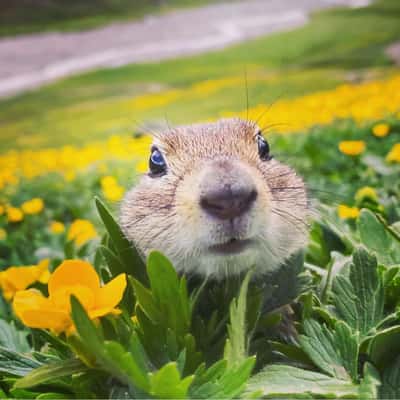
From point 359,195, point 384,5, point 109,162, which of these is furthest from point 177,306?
point 384,5

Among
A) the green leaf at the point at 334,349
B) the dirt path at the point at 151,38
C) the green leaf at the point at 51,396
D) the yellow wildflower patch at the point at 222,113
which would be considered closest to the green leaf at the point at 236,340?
the green leaf at the point at 334,349

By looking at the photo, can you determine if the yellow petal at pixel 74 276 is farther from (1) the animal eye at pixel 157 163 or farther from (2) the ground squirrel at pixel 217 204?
(1) the animal eye at pixel 157 163

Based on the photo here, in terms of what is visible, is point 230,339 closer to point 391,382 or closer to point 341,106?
point 391,382

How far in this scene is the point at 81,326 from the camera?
0.65 metres

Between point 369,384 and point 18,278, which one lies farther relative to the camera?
point 18,278

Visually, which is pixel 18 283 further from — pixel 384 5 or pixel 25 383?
pixel 384 5

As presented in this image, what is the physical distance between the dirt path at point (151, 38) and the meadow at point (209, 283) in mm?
99

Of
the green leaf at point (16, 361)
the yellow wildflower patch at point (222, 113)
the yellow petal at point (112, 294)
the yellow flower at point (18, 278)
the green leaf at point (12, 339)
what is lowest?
the green leaf at point (12, 339)

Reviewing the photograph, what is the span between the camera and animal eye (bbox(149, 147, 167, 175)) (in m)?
1.15

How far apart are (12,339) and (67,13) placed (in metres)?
2.32

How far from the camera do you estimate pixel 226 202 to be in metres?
0.81

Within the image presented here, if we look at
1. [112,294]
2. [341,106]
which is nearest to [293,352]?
[112,294]

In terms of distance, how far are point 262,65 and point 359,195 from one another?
2.21 m

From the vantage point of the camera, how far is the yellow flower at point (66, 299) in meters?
0.71
